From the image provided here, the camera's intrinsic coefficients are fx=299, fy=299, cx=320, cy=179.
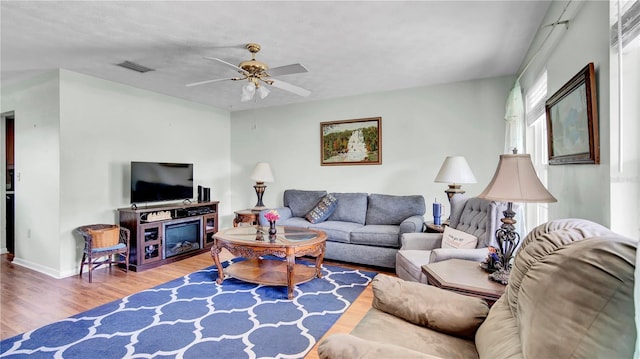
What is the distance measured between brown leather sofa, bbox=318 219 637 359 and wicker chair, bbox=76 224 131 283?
3319 mm

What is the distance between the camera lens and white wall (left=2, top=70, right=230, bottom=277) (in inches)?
140

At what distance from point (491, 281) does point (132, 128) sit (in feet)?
15.2

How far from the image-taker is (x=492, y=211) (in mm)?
2371

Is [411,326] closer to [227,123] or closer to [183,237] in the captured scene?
[183,237]

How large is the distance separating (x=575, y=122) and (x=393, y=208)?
2.63 metres

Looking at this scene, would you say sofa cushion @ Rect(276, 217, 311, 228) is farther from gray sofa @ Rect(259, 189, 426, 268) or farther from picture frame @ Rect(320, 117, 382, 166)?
picture frame @ Rect(320, 117, 382, 166)

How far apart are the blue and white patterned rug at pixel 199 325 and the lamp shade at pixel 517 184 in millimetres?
1597

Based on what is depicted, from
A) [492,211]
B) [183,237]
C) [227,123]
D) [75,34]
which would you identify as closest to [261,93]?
[75,34]

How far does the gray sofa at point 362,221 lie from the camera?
3.70 meters

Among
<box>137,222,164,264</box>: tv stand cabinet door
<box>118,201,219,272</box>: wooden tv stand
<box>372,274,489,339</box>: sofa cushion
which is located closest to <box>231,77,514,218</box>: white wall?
<box>118,201,219,272</box>: wooden tv stand

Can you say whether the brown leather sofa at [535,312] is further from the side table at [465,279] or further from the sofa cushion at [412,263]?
the sofa cushion at [412,263]

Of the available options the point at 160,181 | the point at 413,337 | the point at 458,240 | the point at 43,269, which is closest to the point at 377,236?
the point at 458,240

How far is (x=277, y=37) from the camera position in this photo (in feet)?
8.93

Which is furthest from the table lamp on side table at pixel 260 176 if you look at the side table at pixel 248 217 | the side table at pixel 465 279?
the side table at pixel 465 279
